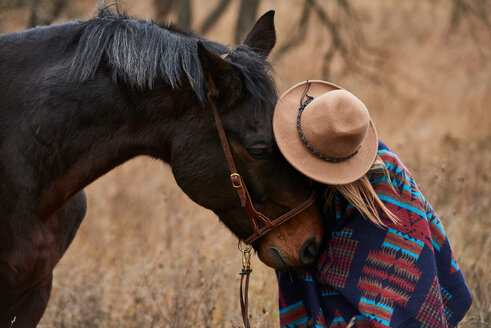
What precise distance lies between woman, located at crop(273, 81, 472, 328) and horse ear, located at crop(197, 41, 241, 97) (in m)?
0.24

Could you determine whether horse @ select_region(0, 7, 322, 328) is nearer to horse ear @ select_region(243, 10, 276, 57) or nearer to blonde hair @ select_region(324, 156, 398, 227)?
blonde hair @ select_region(324, 156, 398, 227)

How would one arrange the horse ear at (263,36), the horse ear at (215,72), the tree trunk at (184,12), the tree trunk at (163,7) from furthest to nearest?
the tree trunk at (163,7) → the tree trunk at (184,12) → the horse ear at (263,36) → the horse ear at (215,72)

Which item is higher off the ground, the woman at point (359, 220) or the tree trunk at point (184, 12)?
the woman at point (359, 220)

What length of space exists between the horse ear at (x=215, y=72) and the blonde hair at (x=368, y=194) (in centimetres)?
64

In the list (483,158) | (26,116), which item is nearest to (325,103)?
(26,116)

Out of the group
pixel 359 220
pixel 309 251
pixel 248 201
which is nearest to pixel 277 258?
pixel 309 251

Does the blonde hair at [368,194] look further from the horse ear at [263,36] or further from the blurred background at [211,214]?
the horse ear at [263,36]

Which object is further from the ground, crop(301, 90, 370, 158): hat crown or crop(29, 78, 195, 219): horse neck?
crop(301, 90, 370, 158): hat crown

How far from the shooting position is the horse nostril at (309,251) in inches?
98.8

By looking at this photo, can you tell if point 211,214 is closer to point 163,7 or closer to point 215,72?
point 163,7

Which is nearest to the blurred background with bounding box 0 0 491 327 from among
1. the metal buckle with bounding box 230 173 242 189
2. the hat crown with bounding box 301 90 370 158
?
the hat crown with bounding box 301 90 370 158

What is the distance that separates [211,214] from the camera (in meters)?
6.21

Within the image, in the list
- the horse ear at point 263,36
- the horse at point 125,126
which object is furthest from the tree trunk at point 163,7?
the horse at point 125,126

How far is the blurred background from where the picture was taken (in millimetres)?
4023
